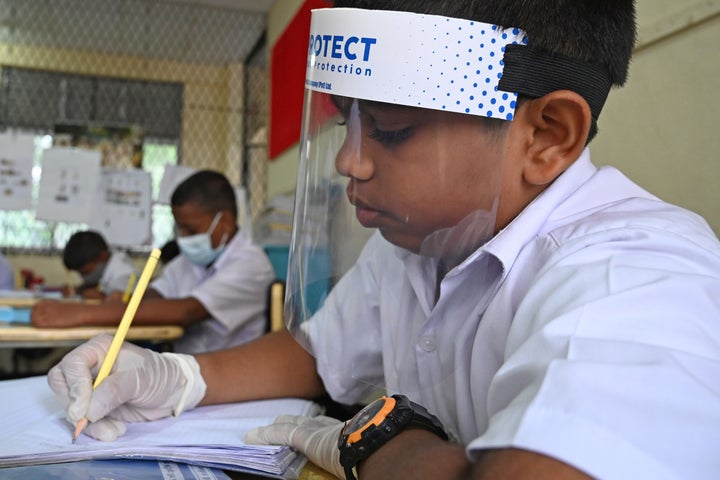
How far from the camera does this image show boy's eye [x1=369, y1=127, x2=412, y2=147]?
72 cm

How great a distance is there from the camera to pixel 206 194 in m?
2.77

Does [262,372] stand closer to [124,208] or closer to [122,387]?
[122,387]

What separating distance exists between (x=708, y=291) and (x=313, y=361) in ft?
2.38

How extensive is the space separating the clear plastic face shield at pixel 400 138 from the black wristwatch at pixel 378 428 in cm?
18

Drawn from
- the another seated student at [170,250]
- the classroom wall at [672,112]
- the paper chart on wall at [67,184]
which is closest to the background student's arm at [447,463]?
the classroom wall at [672,112]

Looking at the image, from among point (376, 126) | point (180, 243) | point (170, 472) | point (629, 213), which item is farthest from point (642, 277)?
point (180, 243)

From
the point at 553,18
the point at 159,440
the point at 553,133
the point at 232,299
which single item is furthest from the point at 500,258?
the point at 232,299

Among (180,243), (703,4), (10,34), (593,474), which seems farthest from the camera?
(10,34)

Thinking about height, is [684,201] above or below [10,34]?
below

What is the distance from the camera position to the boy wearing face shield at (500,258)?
0.47 meters

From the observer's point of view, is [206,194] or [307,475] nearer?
[307,475]

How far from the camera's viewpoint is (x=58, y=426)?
89 cm

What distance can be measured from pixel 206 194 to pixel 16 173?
2035 mm

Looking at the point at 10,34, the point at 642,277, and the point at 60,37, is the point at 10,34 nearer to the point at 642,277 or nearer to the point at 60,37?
the point at 60,37
